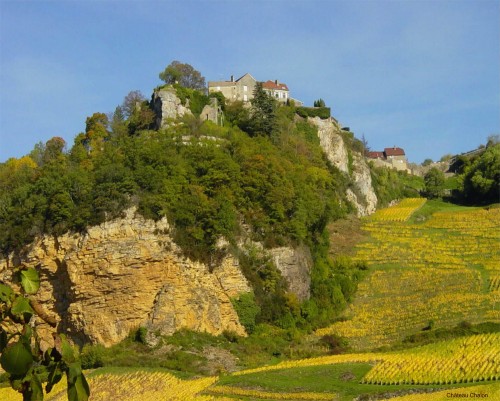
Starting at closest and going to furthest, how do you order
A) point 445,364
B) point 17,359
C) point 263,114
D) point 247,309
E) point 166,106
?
point 17,359 < point 445,364 < point 247,309 < point 166,106 < point 263,114

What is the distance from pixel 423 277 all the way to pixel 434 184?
3076 centimetres

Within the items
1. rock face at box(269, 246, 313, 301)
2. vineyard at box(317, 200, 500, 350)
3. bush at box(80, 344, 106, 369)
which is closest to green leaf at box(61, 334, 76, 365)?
bush at box(80, 344, 106, 369)

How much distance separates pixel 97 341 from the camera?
4391 centimetres

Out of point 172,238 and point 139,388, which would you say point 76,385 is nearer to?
point 139,388

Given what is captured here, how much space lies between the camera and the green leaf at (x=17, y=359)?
360cm

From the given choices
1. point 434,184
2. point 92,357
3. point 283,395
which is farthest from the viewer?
point 434,184

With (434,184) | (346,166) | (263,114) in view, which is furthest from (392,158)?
(263,114)

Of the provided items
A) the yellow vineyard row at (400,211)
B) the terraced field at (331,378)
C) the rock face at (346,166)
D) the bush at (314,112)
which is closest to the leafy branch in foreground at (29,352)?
the terraced field at (331,378)

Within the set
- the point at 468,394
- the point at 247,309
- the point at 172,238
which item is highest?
the point at 172,238

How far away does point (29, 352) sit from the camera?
369 centimetres

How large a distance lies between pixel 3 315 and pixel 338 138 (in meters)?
69.0

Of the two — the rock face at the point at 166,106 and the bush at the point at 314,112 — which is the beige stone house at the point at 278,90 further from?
the rock face at the point at 166,106

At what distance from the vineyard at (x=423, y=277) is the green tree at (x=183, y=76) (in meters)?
20.2

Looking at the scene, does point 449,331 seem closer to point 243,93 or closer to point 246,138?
point 246,138
